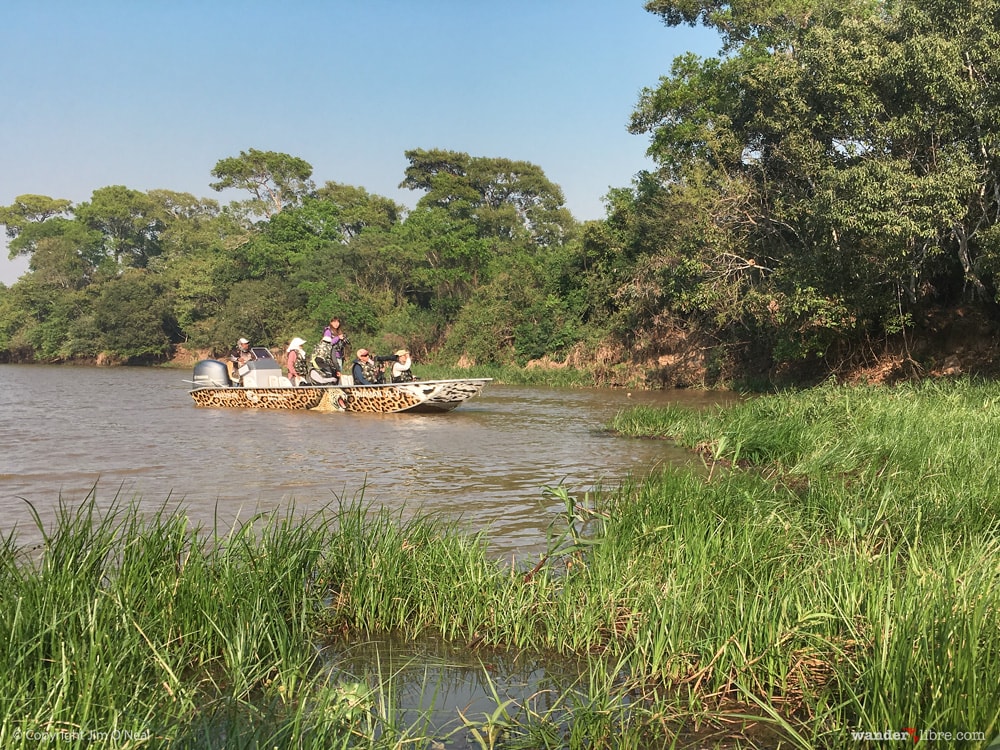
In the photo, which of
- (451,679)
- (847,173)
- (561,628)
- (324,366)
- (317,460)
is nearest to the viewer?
(451,679)

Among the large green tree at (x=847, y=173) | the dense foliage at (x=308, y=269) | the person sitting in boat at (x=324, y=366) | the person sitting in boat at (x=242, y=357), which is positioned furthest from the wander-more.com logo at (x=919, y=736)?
the dense foliage at (x=308, y=269)

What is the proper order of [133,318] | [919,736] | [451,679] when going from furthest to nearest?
[133,318] < [451,679] < [919,736]

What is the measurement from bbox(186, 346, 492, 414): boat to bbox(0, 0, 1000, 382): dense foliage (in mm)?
7104

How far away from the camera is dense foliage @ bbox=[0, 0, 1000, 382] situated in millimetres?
13797

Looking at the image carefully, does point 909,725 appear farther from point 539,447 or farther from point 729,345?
point 729,345

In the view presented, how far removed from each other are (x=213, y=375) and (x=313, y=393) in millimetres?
4017

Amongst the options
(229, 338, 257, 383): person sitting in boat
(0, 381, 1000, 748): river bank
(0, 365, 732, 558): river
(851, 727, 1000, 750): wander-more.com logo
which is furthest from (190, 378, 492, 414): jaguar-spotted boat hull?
(851, 727, 1000, 750): wander-more.com logo

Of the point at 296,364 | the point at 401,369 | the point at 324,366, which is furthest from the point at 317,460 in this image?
the point at 296,364

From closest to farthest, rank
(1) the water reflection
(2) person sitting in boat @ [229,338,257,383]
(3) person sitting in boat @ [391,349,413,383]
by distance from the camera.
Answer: (1) the water reflection < (3) person sitting in boat @ [391,349,413,383] < (2) person sitting in boat @ [229,338,257,383]

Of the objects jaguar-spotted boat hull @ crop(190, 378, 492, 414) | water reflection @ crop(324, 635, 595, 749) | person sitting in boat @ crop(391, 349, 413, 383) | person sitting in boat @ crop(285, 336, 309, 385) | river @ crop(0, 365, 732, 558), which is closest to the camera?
water reflection @ crop(324, 635, 595, 749)

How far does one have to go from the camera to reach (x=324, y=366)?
17.9 metres

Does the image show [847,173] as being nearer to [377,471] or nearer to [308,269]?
[377,471]

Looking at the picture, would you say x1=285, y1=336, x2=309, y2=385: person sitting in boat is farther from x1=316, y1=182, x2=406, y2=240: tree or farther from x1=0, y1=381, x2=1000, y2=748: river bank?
x1=316, y1=182, x2=406, y2=240: tree

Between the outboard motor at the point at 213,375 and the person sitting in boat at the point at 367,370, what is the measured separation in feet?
14.6
